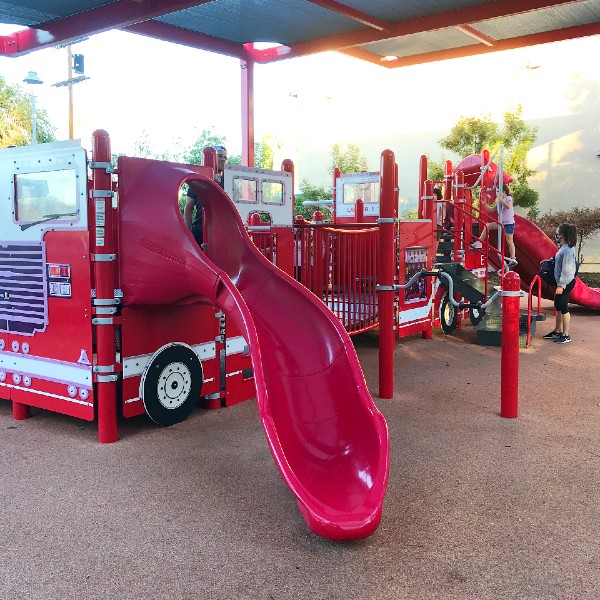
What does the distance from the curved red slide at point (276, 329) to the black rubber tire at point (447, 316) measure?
492 centimetres

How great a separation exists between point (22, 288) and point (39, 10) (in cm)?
662

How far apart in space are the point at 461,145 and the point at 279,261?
13.9 m

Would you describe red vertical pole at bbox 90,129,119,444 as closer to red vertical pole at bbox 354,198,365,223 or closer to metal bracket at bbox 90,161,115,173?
metal bracket at bbox 90,161,115,173

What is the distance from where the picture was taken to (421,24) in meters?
10.1

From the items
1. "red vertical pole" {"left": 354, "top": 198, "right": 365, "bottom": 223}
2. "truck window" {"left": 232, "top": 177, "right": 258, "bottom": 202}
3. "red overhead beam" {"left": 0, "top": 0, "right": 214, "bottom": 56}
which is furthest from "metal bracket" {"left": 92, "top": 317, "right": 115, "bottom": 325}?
"red vertical pole" {"left": 354, "top": 198, "right": 365, "bottom": 223}

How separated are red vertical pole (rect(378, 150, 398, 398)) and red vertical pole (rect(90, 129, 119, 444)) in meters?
2.29

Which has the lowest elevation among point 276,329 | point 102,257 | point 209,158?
point 276,329

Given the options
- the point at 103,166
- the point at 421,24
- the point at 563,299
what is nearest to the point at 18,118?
the point at 421,24

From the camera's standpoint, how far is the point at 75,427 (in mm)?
4941

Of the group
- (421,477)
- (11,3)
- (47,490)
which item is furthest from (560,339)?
(11,3)

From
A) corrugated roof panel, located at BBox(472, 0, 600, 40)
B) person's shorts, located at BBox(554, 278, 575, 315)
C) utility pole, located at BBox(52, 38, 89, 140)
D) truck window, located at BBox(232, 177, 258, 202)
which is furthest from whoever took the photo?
utility pole, located at BBox(52, 38, 89, 140)

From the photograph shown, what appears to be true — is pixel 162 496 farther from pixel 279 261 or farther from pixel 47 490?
pixel 279 261

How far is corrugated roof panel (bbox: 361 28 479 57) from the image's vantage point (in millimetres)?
11312

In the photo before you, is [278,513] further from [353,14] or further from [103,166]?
[353,14]
